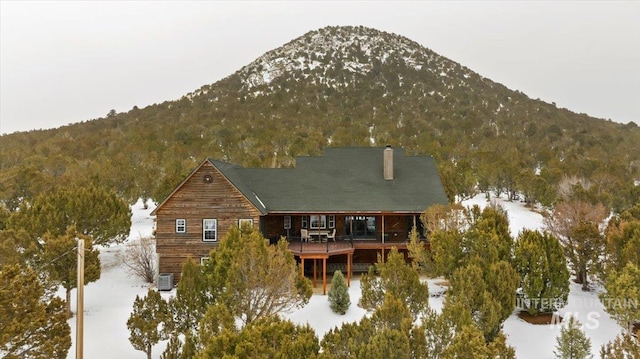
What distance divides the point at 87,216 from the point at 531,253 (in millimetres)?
23584

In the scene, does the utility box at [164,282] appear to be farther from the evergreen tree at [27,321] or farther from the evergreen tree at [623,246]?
the evergreen tree at [623,246]

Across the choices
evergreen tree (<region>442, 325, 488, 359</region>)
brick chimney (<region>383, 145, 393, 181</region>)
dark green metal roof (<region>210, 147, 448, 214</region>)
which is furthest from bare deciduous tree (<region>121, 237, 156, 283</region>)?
evergreen tree (<region>442, 325, 488, 359</region>)

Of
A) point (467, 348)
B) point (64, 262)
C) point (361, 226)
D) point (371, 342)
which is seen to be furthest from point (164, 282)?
point (467, 348)

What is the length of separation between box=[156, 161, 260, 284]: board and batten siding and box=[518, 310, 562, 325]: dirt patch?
574 inches

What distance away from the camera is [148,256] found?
85.3ft

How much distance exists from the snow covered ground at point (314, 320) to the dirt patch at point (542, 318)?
32 cm

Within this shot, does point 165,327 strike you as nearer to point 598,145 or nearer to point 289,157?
point 289,157

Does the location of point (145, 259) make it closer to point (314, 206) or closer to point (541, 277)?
point (314, 206)

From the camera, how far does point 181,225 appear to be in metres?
25.1

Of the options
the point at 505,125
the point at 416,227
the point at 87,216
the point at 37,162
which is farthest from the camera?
the point at 505,125

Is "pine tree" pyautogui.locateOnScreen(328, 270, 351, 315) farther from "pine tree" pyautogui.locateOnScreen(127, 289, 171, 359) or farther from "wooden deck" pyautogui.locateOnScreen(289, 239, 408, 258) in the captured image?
"pine tree" pyautogui.locateOnScreen(127, 289, 171, 359)

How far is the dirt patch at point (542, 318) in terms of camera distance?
65.2 ft

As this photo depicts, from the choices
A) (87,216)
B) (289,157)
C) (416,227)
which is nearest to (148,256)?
(87,216)

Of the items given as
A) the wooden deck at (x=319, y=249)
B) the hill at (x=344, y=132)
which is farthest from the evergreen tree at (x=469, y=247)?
the hill at (x=344, y=132)
